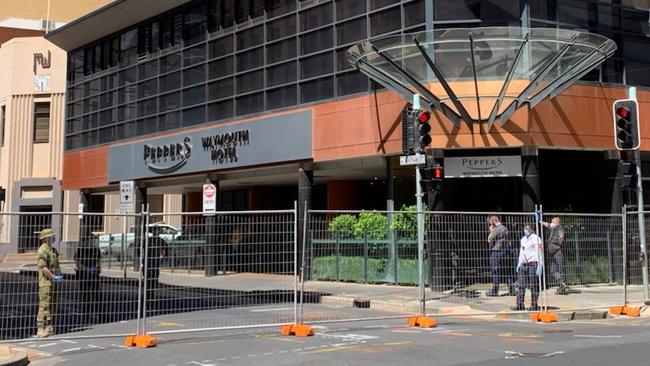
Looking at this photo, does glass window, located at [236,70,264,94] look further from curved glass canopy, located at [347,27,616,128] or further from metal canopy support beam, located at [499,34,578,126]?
metal canopy support beam, located at [499,34,578,126]

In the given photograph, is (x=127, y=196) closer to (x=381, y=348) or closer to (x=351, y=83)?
(x=351, y=83)

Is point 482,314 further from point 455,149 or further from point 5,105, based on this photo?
point 5,105

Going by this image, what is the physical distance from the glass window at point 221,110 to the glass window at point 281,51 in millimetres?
2476

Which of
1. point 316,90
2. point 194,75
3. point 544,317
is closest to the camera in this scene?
point 544,317

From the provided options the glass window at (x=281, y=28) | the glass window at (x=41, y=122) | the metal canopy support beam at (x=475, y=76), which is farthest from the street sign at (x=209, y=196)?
the glass window at (x=41, y=122)

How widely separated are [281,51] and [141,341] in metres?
15.5

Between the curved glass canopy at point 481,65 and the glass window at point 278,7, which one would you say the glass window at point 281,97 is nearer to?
the glass window at point 278,7

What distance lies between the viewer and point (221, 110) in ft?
85.1

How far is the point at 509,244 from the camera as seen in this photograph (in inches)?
555

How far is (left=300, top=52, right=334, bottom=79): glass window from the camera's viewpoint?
22156mm

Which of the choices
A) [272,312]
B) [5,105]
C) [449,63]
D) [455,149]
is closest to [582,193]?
[455,149]

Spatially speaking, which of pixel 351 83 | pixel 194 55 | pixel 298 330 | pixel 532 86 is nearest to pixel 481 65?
pixel 532 86

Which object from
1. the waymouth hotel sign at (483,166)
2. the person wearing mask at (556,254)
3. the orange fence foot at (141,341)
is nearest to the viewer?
the orange fence foot at (141,341)

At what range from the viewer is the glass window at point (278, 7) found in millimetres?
23750
